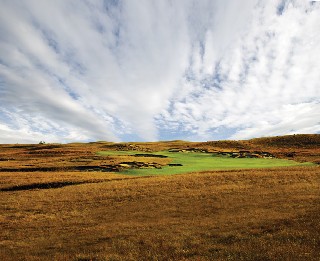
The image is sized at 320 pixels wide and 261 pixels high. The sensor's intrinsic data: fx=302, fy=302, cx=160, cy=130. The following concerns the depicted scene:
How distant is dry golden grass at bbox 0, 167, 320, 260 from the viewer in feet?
53.2

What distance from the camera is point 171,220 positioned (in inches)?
939

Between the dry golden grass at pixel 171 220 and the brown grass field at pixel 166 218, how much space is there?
2.4 inches

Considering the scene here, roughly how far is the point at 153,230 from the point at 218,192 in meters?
13.9

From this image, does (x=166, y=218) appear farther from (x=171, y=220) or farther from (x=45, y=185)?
(x=45, y=185)

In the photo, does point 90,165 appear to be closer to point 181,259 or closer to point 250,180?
point 250,180

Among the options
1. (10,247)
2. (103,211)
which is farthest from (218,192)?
(10,247)

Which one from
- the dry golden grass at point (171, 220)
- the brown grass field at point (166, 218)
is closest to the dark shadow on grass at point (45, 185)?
the brown grass field at point (166, 218)

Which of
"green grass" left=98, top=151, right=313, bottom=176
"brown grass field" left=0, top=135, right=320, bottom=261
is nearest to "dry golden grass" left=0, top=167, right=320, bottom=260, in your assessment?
"brown grass field" left=0, top=135, right=320, bottom=261

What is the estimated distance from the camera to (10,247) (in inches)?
777

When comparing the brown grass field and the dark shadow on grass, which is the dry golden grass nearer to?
the brown grass field

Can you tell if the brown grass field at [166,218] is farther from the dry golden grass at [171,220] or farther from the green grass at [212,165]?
the green grass at [212,165]

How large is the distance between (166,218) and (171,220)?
2.86ft

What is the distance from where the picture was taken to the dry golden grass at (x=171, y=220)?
16219 mm

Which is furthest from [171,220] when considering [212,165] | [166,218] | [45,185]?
[212,165]
